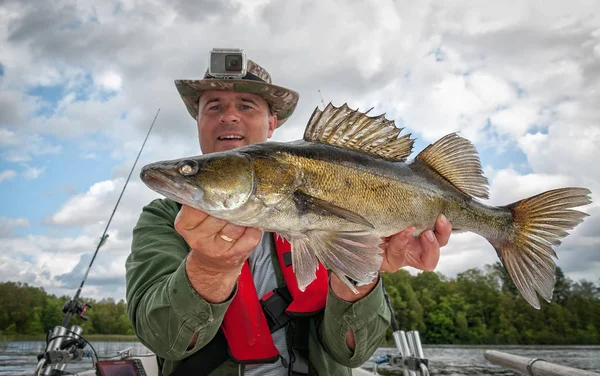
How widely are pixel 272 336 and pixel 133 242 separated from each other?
1267 mm

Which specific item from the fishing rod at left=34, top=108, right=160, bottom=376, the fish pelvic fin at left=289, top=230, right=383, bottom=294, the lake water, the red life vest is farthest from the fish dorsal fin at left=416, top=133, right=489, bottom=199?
the lake water

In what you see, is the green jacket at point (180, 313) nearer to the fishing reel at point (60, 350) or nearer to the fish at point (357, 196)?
the fish at point (357, 196)

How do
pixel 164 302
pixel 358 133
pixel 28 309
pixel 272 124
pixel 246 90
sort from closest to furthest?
pixel 164 302
pixel 358 133
pixel 246 90
pixel 272 124
pixel 28 309

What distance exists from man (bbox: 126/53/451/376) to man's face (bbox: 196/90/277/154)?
737 millimetres

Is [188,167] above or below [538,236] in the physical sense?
above

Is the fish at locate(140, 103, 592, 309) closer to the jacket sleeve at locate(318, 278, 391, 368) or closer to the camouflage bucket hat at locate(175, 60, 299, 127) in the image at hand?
the jacket sleeve at locate(318, 278, 391, 368)

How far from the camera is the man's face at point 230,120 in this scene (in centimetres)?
405

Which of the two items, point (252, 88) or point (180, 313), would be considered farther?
point (252, 88)

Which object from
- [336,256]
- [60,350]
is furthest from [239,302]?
[60,350]

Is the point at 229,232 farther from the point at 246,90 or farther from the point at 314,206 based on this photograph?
the point at 246,90

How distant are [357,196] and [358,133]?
0.48 meters

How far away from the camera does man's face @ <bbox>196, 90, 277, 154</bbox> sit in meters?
4.05

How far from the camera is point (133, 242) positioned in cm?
334

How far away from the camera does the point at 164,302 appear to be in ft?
8.40
